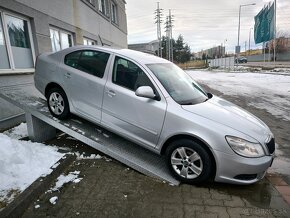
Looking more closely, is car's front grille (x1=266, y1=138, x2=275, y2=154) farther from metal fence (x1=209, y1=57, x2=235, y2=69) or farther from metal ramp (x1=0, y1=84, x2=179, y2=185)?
metal fence (x1=209, y1=57, x2=235, y2=69)

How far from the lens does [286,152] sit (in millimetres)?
5266

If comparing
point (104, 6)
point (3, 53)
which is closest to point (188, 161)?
point (3, 53)

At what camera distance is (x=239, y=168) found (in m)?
3.52

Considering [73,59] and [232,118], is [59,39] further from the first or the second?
[232,118]

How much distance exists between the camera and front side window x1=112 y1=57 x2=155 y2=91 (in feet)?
14.0

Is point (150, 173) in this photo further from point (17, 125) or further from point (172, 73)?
point (17, 125)

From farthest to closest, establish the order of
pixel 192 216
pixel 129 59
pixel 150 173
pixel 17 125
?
1. pixel 17 125
2. pixel 129 59
3. pixel 150 173
4. pixel 192 216

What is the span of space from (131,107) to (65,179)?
1.48 m

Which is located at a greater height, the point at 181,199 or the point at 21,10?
the point at 21,10

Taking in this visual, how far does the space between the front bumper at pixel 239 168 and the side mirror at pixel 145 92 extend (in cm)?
126

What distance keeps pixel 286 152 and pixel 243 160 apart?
2.35m

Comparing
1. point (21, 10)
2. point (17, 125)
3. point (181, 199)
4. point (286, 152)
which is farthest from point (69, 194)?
point (21, 10)

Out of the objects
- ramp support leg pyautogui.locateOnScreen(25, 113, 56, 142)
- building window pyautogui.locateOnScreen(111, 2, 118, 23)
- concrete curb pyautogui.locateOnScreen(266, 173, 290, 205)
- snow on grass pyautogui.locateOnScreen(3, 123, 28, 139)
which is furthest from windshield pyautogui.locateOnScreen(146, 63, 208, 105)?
building window pyautogui.locateOnScreen(111, 2, 118, 23)

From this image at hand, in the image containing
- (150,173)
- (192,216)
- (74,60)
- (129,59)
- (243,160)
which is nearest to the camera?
(192,216)
